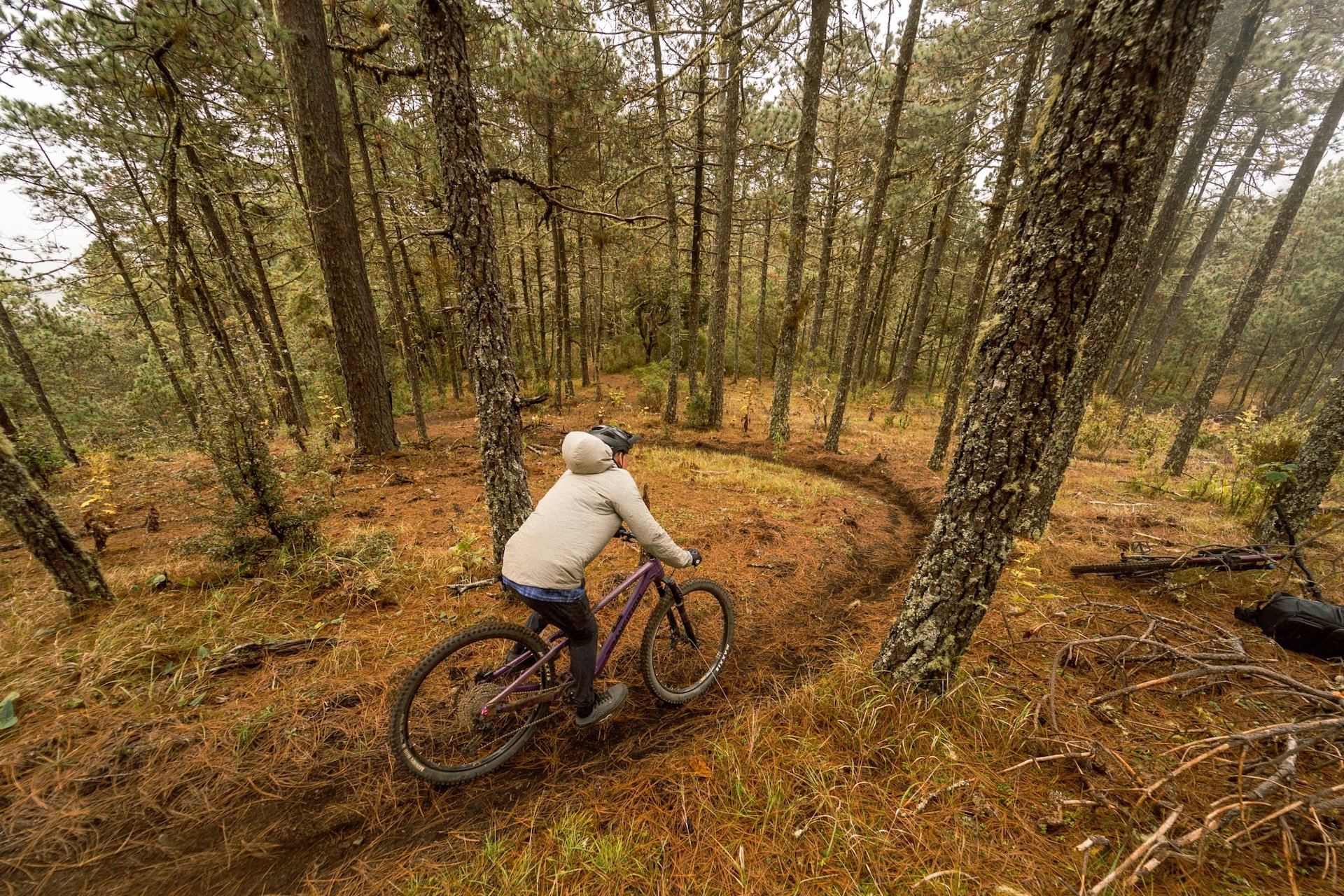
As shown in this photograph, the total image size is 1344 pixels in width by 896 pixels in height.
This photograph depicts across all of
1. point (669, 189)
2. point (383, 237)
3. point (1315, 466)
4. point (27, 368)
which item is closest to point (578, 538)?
point (1315, 466)

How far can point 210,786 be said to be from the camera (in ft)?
8.92

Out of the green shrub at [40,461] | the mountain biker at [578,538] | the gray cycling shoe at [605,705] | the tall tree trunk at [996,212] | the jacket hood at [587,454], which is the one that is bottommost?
the green shrub at [40,461]

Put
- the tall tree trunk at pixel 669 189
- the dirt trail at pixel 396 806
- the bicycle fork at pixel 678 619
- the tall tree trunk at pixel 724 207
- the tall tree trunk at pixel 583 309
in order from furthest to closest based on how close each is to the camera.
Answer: the tall tree trunk at pixel 583 309 → the tall tree trunk at pixel 669 189 → the tall tree trunk at pixel 724 207 → the bicycle fork at pixel 678 619 → the dirt trail at pixel 396 806

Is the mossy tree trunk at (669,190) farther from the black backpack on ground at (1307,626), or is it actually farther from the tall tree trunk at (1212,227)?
the tall tree trunk at (1212,227)

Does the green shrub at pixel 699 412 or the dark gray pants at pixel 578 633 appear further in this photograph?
the green shrub at pixel 699 412

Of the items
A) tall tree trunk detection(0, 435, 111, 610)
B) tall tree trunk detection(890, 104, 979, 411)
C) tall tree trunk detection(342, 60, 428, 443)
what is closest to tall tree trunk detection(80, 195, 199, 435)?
tall tree trunk detection(342, 60, 428, 443)

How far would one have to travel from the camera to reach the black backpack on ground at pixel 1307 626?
3.24 metres

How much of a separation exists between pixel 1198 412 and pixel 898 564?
1075 cm

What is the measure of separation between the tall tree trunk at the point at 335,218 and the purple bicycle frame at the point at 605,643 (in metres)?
7.11

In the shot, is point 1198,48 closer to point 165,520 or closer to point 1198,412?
point 1198,412

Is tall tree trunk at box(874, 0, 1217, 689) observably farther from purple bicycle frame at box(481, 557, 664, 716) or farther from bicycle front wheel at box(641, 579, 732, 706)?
purple bicycle frame at box(481, 557, 664, 716)

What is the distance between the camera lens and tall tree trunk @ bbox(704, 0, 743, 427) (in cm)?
978

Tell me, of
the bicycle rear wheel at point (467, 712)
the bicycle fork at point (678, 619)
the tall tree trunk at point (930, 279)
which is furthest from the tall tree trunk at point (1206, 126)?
the bicycle rear wheel at point (467, 712)

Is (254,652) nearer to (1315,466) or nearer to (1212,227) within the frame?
(1315,466)
